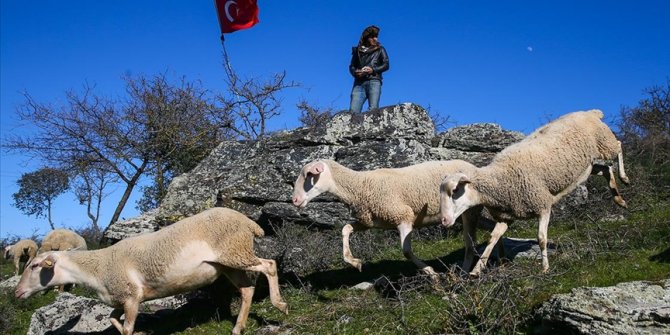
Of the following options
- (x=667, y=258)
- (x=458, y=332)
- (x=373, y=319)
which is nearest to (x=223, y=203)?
(x=373, y=319)

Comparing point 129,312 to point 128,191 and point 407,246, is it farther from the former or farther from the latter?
point 128,191

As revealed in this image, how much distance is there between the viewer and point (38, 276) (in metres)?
9.85

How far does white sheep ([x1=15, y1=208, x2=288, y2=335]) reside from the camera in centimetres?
886

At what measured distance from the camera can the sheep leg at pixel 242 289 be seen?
8984 millimetres

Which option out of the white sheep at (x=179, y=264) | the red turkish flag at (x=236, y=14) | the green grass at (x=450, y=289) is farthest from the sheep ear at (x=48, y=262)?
the red turkish flag at (x=236, y=14)

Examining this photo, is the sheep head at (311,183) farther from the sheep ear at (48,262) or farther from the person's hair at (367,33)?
the person's hair at (367,33)

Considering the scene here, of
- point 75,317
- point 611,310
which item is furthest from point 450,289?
point 75,317

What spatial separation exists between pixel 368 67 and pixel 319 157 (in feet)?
7.34

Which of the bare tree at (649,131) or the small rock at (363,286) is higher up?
the bare tree at (649,131)

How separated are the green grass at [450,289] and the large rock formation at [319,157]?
162 cm

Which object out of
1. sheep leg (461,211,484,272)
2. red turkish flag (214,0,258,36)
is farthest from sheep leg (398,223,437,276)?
red turkish flag (214,0,258,36)

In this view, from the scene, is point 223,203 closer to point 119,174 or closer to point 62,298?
point 62,298

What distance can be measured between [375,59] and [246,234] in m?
5.92

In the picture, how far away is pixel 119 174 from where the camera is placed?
20.2 metres
